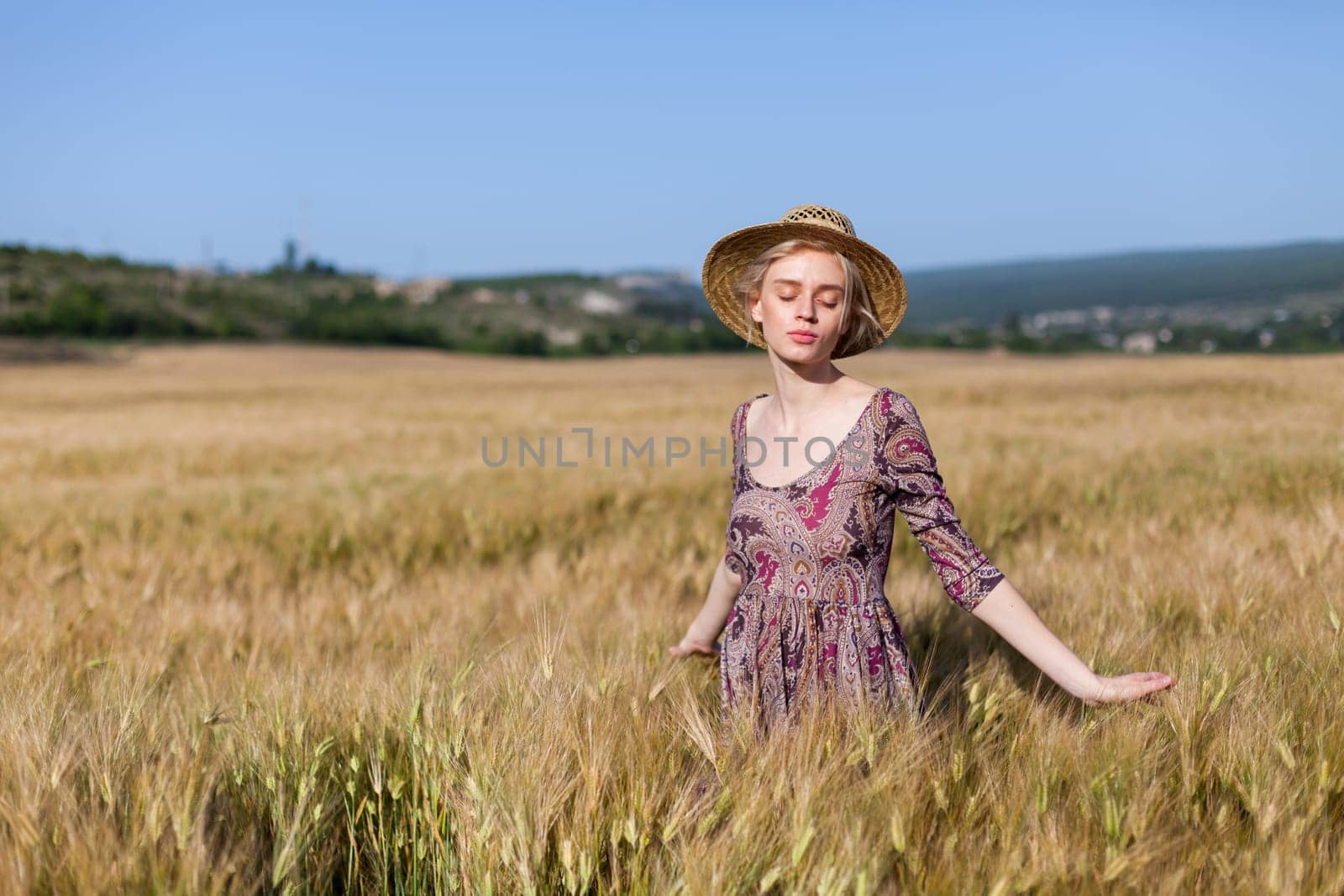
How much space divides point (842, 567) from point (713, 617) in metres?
0.40

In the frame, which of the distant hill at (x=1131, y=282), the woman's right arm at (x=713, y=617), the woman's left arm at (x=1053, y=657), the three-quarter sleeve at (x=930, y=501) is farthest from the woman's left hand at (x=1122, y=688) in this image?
the distant hill at (x=1131, y=282)

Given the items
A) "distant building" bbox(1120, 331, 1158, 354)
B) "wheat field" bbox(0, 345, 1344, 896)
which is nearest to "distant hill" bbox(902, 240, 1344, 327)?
"distant building" bbox(1120, 331, 1158, 354)

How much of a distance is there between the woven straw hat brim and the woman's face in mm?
47

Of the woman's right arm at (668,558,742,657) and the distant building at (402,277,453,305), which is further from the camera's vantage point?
the distant building at (402,277,453,305)

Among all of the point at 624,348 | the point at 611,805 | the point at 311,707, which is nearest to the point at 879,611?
the point at 611,805

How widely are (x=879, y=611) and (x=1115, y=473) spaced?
13.6 feet

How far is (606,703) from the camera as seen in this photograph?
1595 millimetres

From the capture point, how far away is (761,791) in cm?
132

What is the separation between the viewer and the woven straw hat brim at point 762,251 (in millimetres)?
1745

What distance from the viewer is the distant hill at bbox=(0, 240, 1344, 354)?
4134cm

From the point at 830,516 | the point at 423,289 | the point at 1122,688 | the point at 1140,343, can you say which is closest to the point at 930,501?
the point at 830,516

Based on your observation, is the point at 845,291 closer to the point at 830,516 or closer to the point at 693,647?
the point at 830,516

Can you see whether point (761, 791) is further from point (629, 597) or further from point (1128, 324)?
point (1128, 324)

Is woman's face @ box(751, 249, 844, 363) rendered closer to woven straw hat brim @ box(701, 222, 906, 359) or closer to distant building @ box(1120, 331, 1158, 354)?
woven straw hat brim @ box(701, 222, 906, 359)
